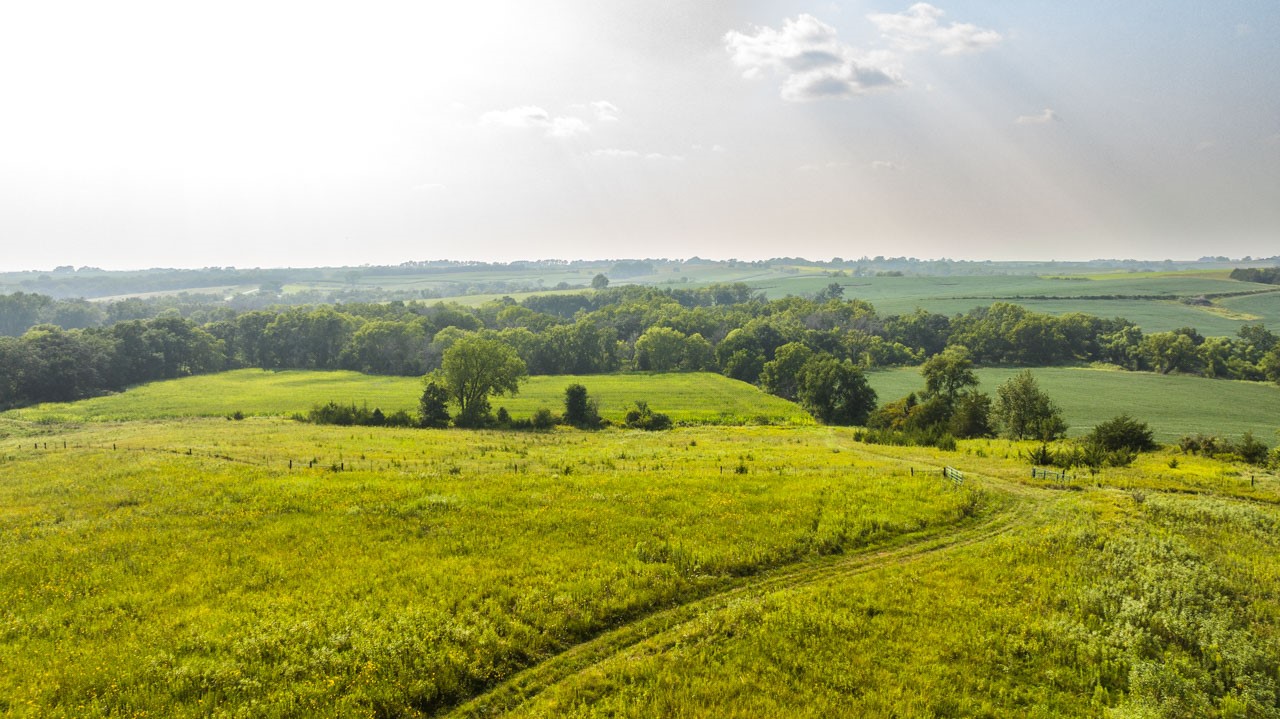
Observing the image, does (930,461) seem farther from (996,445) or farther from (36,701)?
(36,701)

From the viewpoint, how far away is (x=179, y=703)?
12.0m

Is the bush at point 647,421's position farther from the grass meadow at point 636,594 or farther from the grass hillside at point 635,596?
the grass hillside at point 635,596

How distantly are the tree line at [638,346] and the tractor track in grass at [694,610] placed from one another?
198 feet

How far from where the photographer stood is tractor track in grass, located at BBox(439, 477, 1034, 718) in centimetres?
1307

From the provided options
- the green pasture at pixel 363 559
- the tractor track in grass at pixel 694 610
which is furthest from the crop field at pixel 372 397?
the tractor track in grass at pixel 694 610

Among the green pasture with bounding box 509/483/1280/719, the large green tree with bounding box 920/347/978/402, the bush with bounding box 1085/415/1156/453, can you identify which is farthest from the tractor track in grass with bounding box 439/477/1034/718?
the large green tree with bounding box 920/347/978/402

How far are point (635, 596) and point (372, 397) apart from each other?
88.8 metres

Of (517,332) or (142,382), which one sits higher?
(517,332)

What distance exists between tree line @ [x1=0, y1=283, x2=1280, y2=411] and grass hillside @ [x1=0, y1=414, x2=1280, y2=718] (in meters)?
60.1

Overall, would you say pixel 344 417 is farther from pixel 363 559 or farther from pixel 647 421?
pixel 363 559

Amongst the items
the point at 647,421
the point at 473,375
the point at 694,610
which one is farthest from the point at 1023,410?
the point at 473,375

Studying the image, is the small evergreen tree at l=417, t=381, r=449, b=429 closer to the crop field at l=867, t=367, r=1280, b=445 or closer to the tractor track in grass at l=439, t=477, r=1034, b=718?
the tractor track in grass at l=439, t=477, r=1034, b=718

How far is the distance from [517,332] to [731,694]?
12510 cm

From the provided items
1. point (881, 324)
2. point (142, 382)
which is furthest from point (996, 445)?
Answer: point (142, 382)
